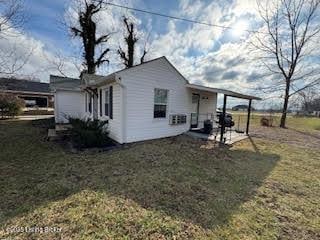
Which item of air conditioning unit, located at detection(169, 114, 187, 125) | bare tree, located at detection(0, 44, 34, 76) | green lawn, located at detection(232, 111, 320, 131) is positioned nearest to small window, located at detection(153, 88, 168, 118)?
air conditioning unit, located at detection(169, 114, 187, 125)

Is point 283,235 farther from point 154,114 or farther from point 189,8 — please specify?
point 189,8

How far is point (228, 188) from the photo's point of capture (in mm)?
4520

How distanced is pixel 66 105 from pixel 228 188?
14.2m

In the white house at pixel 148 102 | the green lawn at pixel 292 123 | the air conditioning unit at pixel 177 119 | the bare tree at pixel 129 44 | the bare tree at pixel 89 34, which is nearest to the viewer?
the white house at pixel 148 102

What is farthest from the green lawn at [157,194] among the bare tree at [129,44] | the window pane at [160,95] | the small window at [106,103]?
the bare tree at [129,44]

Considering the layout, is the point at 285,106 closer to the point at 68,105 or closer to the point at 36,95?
the point at 68,105

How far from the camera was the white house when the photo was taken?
7.92m

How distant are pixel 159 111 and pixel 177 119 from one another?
1329 mm

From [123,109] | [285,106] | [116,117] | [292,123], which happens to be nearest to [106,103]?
[116,117]

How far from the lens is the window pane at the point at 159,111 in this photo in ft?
29.8

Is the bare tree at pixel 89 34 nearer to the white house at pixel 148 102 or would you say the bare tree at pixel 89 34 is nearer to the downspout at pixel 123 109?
the white house at pixel 148 102

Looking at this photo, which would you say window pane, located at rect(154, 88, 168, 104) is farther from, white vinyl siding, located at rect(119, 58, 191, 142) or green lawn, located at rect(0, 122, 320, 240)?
green lawn, located at rect(0, 122, 320, 240)

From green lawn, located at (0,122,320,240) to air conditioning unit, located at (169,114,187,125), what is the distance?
2.74 m

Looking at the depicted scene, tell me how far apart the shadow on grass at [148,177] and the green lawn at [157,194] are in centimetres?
2
